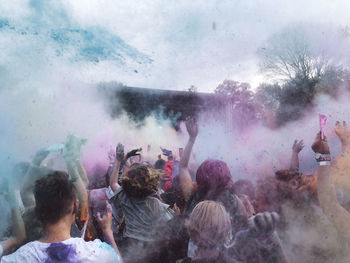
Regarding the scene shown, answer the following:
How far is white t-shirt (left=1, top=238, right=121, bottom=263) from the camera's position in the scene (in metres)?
1.70

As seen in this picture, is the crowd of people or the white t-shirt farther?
the crowd of people

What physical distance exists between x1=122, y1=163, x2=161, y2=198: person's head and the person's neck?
0.89m

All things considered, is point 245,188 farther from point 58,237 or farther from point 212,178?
point 58,237

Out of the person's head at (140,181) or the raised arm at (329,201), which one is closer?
the raised arm at (329,201)

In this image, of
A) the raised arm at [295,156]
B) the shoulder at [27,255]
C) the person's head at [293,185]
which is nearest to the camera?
the shoulder at [27,255]

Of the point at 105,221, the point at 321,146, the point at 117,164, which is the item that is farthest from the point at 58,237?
the point at 321,146

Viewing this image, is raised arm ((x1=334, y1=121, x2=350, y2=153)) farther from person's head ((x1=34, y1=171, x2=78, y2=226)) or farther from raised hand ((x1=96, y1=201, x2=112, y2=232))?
person's head ((x1=34, y1=171, x2=78, y2=226))

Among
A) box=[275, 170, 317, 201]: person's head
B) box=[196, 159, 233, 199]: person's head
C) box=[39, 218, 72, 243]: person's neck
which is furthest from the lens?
box=[275, 170, 317, 201]: person's head

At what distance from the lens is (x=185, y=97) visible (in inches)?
479

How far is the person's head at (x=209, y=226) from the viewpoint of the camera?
1.90m

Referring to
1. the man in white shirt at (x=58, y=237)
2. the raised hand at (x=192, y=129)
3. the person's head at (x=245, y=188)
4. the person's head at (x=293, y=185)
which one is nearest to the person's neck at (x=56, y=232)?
the man in white shirt at (x=58, y=237)

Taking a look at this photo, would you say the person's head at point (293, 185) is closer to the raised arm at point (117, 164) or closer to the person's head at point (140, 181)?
the person's head at point (140, 181)

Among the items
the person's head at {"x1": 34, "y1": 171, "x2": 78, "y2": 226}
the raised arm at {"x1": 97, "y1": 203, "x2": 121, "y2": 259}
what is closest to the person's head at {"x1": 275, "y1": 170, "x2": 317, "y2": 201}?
the raised arm at {"x1": 97, "y1": 203, "x2": 121, "y2": 259}

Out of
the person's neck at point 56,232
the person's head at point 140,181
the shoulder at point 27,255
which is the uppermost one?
the person's head at point 140,181
